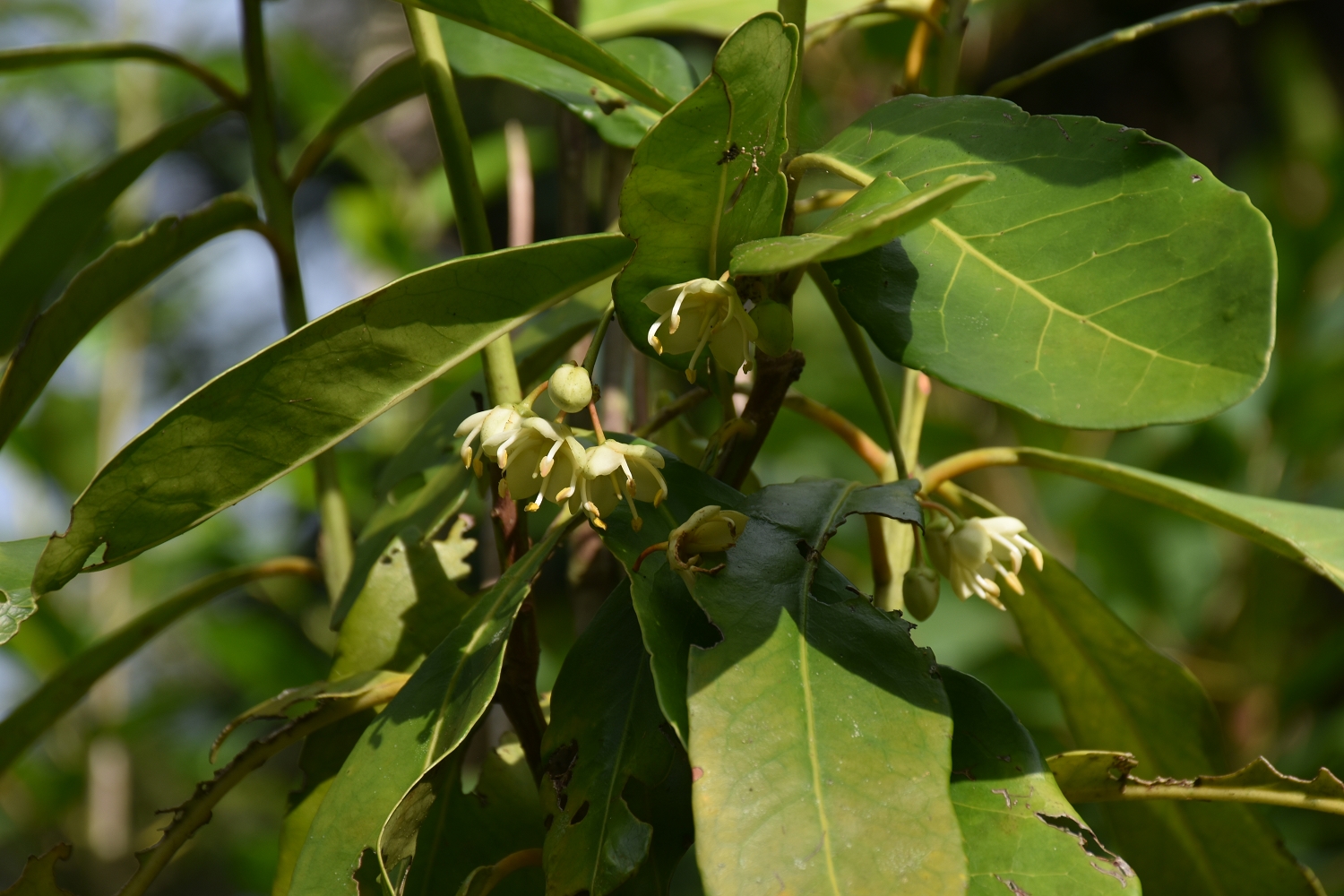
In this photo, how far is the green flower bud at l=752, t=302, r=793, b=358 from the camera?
2.04ft

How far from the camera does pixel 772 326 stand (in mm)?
624

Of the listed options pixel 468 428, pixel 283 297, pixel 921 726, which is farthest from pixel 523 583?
pixel 283 297

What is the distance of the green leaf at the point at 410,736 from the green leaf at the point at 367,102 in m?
0.57

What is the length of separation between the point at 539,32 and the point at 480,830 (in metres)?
0.57

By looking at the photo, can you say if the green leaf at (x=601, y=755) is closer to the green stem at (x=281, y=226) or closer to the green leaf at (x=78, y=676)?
the green stem at (x=281, y=226)

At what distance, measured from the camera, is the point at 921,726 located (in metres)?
0.56

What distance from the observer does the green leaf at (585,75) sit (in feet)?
2.90

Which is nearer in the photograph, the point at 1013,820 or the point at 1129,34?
the point at 1013,820

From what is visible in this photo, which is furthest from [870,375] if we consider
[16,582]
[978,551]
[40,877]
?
[40,877]

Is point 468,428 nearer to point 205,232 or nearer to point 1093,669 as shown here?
point 205,232

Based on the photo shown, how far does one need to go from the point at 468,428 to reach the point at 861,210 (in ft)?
0.92

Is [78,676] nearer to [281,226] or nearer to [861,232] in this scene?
[281,226]

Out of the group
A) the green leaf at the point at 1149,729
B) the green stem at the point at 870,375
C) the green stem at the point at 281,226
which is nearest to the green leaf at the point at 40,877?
the green stem at the point at 281,226

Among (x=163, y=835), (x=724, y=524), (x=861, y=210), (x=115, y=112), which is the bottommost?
(x=163, y=835)
